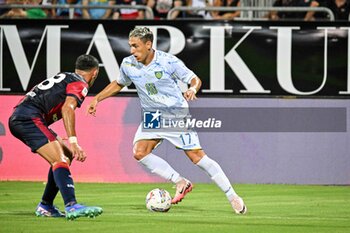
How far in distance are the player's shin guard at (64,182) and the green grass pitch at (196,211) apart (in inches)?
12.3

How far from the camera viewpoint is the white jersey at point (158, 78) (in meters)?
13.4

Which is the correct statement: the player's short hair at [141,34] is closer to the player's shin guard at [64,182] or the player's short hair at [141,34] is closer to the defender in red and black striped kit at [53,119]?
the defender in red and black striped kit at [53,119]

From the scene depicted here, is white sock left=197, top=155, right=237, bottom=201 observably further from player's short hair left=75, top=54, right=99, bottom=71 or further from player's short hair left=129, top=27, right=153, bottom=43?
player's short hair left=75, top=54, right=99, bottom=71

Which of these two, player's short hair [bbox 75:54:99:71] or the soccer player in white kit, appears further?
the soccer player in white kit

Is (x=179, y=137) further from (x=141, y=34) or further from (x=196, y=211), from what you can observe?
(x=141, y=34)

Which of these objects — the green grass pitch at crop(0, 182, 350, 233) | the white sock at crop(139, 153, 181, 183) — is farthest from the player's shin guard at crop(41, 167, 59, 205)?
the white sock at crop(139, 153, 181, 183)

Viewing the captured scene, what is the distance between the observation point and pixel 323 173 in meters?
18.4

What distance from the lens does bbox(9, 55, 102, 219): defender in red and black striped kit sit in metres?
11.1

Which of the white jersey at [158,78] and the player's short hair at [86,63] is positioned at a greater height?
the player's short hair at [86,63]

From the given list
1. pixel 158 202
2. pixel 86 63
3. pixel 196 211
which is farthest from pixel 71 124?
pixel 196 211

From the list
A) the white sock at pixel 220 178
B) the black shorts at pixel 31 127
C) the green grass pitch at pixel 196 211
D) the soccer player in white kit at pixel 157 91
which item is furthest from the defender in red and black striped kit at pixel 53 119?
the white sock at pixel 220 178

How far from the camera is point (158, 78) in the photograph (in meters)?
13.4

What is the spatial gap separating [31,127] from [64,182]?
0.89 meters

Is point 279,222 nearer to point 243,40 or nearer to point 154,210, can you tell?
point 154,210
